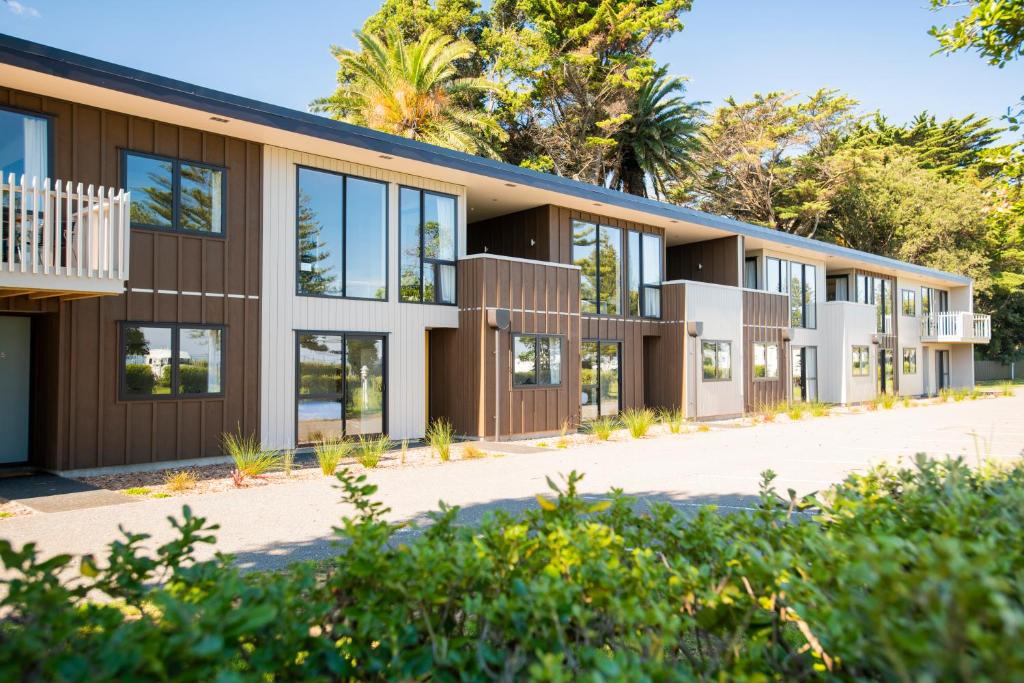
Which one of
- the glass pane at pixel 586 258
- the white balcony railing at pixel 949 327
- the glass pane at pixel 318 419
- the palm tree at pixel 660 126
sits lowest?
the glass pane at pixel 318 419

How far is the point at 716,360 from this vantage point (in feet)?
Result: 68.7

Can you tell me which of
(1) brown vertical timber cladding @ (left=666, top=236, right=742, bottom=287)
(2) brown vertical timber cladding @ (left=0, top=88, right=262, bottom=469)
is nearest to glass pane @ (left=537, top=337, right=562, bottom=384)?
(2) brown vertical timber cladding @ (left=0, top=88, right=262, bottom=469)

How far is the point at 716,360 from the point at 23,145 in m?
17.2

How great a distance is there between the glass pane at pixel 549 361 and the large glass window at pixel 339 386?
3.65m

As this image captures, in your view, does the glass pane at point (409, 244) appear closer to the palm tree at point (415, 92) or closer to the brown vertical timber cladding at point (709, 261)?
the brown vertical timber cladding at point (709, 261)

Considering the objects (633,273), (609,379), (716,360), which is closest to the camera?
(609,379)

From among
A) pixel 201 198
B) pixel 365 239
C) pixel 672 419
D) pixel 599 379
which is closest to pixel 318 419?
pixel 365 239

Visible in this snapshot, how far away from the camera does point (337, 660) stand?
213 cm

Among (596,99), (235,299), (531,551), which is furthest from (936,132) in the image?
(531,551)

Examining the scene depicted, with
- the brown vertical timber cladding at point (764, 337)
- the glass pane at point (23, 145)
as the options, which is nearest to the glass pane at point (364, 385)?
the glass pane at point (23, 145)

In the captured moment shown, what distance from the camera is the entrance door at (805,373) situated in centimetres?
2588

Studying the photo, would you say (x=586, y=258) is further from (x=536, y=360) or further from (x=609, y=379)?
(x=536, y=360)

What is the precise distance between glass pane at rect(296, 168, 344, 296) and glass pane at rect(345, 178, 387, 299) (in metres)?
0.21

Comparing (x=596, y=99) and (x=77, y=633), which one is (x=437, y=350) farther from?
(x=596, y=99)
